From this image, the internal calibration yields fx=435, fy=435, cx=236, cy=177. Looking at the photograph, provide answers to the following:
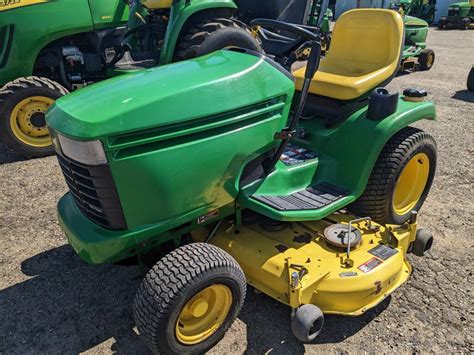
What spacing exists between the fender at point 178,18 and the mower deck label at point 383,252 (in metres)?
3.30

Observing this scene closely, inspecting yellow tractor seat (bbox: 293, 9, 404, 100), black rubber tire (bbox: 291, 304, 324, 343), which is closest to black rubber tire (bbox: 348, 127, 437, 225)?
yellow tractor seat (bbox: 293, 9, 404, 100)

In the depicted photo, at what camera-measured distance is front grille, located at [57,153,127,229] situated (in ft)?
6.02

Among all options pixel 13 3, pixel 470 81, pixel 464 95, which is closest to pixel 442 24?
pixel 470 81

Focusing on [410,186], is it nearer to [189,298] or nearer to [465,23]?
[189,298]

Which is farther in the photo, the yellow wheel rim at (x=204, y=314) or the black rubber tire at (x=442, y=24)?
the black rubber tire at (x=442, y=24)

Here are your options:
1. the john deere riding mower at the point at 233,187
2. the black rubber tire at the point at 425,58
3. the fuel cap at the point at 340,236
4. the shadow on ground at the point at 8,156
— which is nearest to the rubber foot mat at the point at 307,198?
the john deere riding mower at the point at 233,187

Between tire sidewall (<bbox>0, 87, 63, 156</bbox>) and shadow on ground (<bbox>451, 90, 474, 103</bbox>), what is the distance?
18.2ft

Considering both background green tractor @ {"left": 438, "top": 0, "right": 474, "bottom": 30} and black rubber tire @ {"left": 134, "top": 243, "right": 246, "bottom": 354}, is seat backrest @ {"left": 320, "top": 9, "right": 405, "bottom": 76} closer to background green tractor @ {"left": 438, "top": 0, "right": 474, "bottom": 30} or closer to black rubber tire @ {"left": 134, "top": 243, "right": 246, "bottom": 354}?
black rubber tire @ {"left": 134, "top": 243, "right": 246, "bottom": 354}

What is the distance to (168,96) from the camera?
1897 millimetres

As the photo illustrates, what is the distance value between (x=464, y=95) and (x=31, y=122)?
19.7ft

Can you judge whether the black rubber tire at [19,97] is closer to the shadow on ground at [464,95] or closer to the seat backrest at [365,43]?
the seat backrest at [365,43]

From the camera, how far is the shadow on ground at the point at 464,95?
21.0 ft

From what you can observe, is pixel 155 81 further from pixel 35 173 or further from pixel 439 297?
pixel 35 173

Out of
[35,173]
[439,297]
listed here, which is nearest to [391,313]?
[439,297]
